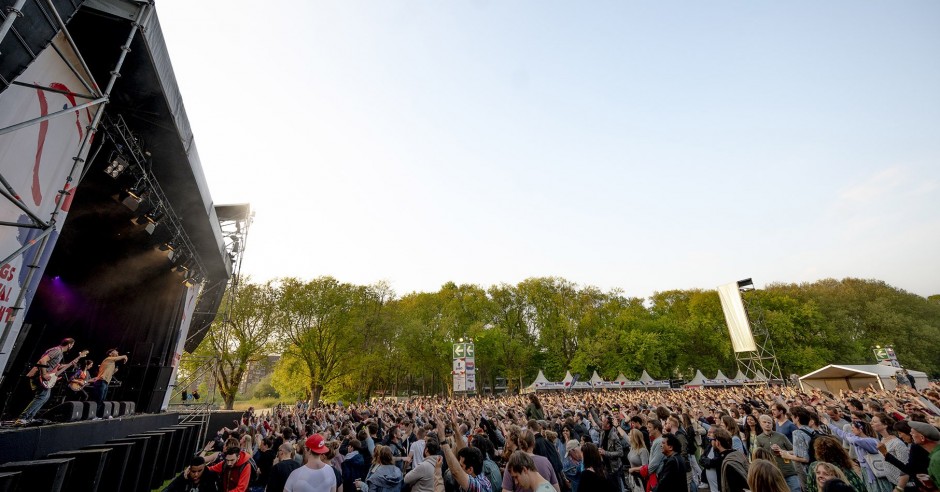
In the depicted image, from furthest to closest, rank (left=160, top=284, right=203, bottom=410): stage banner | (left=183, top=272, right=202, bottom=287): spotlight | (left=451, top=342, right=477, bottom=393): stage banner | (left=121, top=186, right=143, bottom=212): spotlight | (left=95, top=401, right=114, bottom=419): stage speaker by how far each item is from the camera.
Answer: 1. (left=451, top=342, right=477, bottom=393): stage banner
2. (left=160, top=284, right=203, bottom=410): stage banner
3. (left=183, top=272, right=202, bottom=287): spotlight
4. (left=95, top=401, right=114, bottom=419): stage speaker
5. (left=121, top=186, right=143, bottom=212): spotlight

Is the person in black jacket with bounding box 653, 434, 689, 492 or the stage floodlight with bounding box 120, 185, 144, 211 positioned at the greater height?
the stage floodlight with bounding box 120, 185, 144, 211

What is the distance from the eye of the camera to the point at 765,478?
2.78m

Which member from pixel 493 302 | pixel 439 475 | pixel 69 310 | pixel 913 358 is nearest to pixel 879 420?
pixel 439 475

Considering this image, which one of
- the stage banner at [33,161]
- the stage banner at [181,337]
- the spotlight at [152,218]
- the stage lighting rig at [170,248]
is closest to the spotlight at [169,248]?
the stage lighting rig at [170,248]

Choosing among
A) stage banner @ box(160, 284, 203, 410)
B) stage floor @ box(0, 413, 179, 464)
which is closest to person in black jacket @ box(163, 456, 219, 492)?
stage floor @ box(0, 413, 179, 464)

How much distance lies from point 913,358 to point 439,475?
2380 inches

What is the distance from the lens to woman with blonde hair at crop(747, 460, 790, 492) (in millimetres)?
2738

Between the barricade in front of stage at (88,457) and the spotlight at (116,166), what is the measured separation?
4.37 metres

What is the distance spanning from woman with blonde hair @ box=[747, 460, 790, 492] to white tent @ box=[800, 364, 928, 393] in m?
29.2

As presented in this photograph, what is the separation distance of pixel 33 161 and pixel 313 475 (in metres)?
5.30

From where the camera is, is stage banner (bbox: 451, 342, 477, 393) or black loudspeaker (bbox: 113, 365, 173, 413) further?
stage banner (bbox: 451, 342, 477, 393)

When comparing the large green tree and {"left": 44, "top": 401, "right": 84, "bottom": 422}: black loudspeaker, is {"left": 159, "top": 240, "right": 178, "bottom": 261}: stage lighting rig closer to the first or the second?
{"left": 44, "top": 401, "right": 84, "bottom": 422}: black loudspeaker

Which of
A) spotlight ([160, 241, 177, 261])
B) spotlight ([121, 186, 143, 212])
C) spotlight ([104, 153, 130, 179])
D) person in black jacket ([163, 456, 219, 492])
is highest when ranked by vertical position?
spotlight ([104, 153, 130, 179])

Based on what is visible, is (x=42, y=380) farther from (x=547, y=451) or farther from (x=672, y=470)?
(x=672, y=470)
